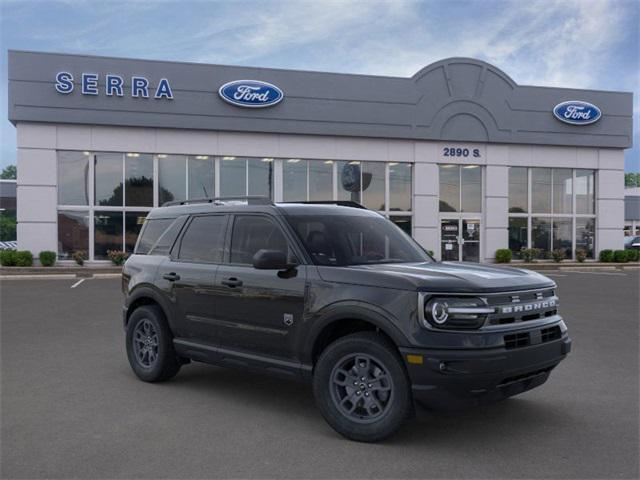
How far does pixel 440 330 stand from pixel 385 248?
1.59m

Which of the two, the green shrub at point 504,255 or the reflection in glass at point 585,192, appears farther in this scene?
the reflection in glass at point 585,192

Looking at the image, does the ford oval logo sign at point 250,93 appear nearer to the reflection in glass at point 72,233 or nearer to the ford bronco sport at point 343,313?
the reflection in glass at point 72,233

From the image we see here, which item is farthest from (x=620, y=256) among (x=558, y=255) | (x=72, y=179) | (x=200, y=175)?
(x=72, y=179)

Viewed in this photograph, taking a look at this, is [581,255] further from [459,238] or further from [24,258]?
[24,258]

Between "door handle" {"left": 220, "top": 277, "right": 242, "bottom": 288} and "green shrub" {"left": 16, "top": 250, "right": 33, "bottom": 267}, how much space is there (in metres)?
21.1

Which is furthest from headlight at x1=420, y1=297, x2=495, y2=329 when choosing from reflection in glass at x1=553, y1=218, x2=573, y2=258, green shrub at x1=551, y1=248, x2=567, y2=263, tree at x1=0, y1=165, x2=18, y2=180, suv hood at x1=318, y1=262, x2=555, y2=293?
tree at x1=0, y1=165, x2=18, y2=180

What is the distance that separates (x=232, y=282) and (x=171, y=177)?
21464 millimetres

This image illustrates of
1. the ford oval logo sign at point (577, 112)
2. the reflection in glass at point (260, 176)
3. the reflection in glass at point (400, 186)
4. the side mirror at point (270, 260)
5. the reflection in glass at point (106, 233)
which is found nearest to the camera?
the side mirror at point (270, 260)

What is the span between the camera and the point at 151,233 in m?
7.25

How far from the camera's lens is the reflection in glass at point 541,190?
3031 centimetres

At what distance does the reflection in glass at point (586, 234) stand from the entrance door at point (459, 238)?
5.97 m

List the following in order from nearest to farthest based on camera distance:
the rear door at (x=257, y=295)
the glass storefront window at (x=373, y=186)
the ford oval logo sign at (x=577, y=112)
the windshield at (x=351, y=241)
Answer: the rear door at (x=257, y=295), the windshield at (x=351, y=241), the glass storefront window at (x=373, y=186), the ford oval logo sign at (x=577, y=112)

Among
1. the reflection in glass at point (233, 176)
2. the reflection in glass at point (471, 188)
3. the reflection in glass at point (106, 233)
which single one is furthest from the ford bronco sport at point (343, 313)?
the reflection in glass at point (471, 188)

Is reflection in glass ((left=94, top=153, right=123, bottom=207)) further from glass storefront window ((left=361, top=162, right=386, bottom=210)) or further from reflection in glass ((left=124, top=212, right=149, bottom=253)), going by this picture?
glass storefront window ((left=361, top=162, right=386, bottom=210))
